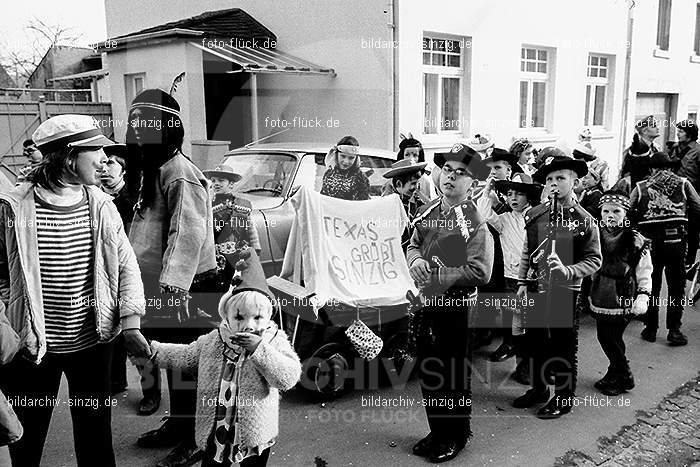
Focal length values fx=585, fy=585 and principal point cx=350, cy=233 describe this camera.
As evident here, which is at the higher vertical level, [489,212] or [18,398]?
[489,212]

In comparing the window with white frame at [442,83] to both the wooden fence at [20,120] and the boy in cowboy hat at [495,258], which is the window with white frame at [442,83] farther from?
the wooden fence at [20,120]

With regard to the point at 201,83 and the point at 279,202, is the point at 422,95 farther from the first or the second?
the point at 279,202

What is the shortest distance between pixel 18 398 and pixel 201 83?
893cm

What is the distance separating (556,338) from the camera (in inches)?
167

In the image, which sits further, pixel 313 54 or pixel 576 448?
pixel 313 54

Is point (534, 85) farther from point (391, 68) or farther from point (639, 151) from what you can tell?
point (639, 151)

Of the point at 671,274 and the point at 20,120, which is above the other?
the point at 20,120

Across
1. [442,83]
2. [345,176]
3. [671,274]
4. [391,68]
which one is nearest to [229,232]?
[345,176]

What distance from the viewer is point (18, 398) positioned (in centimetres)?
270

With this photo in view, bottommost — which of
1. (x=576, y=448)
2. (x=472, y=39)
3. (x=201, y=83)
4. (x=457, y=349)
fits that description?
(x=576, y=448)

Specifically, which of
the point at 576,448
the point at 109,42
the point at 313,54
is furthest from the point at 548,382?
the point at 109,42

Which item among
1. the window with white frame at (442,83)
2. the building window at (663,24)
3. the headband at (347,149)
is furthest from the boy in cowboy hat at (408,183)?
the building window at (663,24)

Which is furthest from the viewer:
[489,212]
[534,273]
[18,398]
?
[489,212]

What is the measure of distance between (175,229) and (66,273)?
63 centimetres
